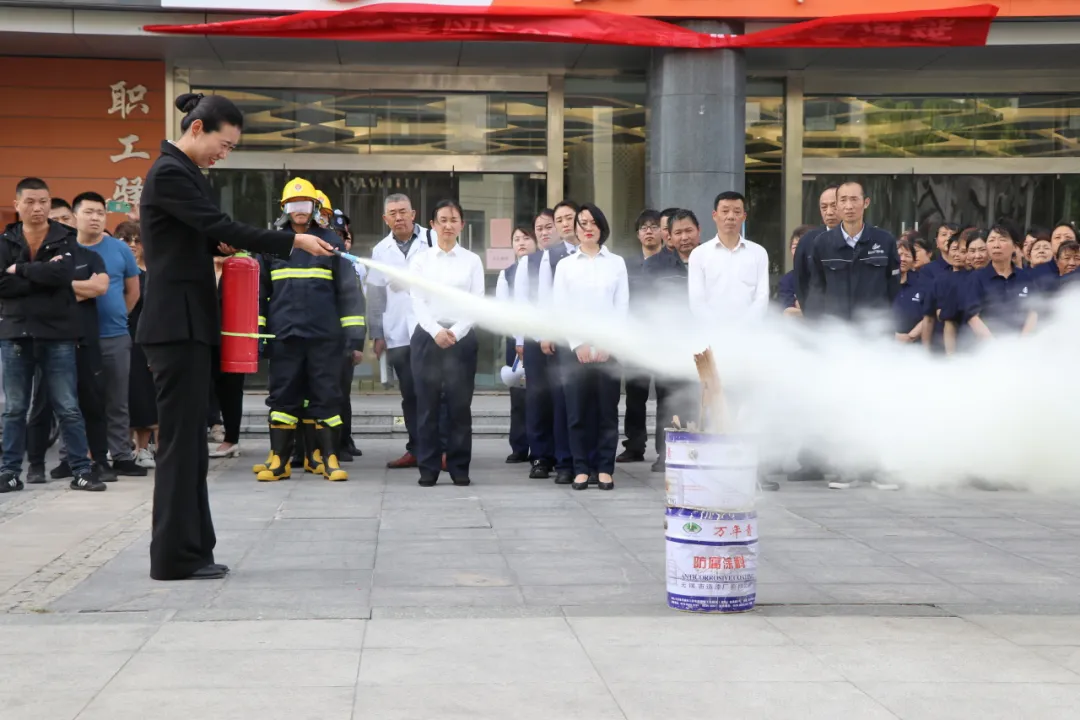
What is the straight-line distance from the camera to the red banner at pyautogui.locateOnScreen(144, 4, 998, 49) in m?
15.6

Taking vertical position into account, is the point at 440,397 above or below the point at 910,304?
below

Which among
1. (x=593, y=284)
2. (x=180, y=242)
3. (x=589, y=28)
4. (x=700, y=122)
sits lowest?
(x=593, y=284)

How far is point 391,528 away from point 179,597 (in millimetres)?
2175

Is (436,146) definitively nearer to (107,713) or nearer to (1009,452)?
(1009,452)

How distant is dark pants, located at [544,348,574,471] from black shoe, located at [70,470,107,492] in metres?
3.36

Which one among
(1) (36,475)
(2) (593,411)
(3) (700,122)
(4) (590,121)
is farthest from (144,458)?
(4) (590,121)

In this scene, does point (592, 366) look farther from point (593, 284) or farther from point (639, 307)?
point (639, 307)

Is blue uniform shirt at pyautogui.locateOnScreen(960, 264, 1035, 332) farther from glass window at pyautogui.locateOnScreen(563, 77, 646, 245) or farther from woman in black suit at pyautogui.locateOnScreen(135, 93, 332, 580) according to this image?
glass window at pyautogui.locateOnScreen(563, 77, 646, 245)

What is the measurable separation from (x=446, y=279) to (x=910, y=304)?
421cm

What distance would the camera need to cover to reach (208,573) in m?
6.51

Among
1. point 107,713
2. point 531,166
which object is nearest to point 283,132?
point 531,166

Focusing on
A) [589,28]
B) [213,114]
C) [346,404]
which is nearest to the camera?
[213,114]

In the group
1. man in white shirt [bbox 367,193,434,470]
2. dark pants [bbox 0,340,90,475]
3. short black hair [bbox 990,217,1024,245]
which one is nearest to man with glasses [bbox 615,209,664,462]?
man in white shirt [bbox 367,193,434,470]

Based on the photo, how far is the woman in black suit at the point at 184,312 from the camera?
21.2 feet
